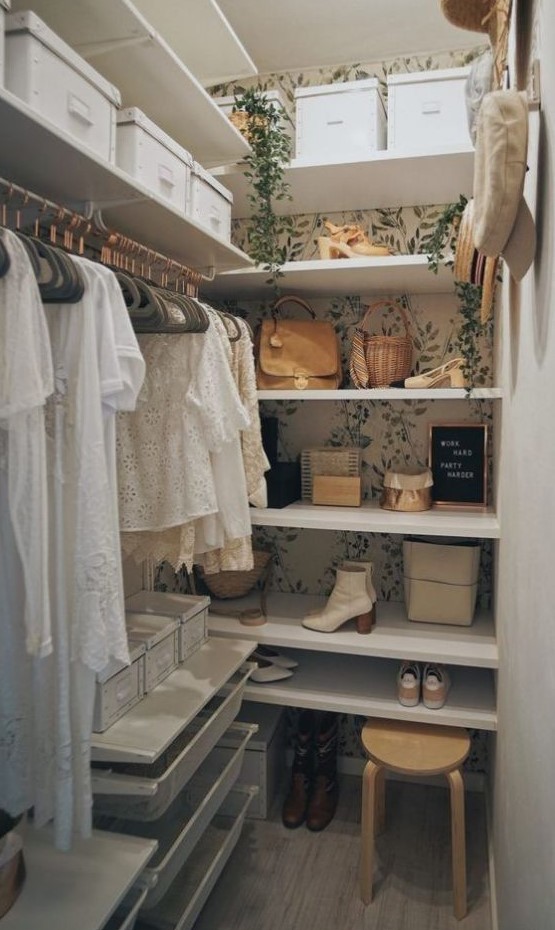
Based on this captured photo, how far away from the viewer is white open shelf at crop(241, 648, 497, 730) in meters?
2.02

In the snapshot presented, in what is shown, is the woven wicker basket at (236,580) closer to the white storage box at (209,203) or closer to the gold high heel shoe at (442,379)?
the gold high heel shoe at (442,379)

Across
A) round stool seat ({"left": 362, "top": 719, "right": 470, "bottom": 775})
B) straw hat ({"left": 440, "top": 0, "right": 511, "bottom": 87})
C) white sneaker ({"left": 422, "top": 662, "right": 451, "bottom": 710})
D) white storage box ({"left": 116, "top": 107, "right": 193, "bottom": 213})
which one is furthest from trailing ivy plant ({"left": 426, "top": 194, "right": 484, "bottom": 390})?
round stool seat ({"left": 362, "top": 719, "right": 470, "bottom": 775})

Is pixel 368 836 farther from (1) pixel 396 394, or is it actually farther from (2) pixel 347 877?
(1) pixel 396 394

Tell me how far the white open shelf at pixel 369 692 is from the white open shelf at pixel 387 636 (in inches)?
5.5

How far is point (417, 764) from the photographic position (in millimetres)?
1903

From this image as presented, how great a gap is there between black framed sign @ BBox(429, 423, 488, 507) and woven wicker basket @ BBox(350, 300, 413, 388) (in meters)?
0.28

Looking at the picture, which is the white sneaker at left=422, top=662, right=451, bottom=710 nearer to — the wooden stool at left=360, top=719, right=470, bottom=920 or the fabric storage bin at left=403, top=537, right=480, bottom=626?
the wooden stool at left=360, top=719, right=470, bottom=920

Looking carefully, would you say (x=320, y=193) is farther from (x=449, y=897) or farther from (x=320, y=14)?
(x=449, y=897)

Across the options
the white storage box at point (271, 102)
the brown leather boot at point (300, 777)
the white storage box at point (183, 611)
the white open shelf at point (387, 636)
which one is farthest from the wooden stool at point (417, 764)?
the white storage box at point (271, 102)

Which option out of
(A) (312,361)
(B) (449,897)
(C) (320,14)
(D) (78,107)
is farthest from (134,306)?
(B) (449,897)

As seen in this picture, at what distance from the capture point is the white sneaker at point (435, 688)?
205 centimetres

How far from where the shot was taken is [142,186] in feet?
4.71

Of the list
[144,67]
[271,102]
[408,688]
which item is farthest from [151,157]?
[408,688]

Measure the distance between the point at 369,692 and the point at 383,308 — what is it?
1386 millimetres
